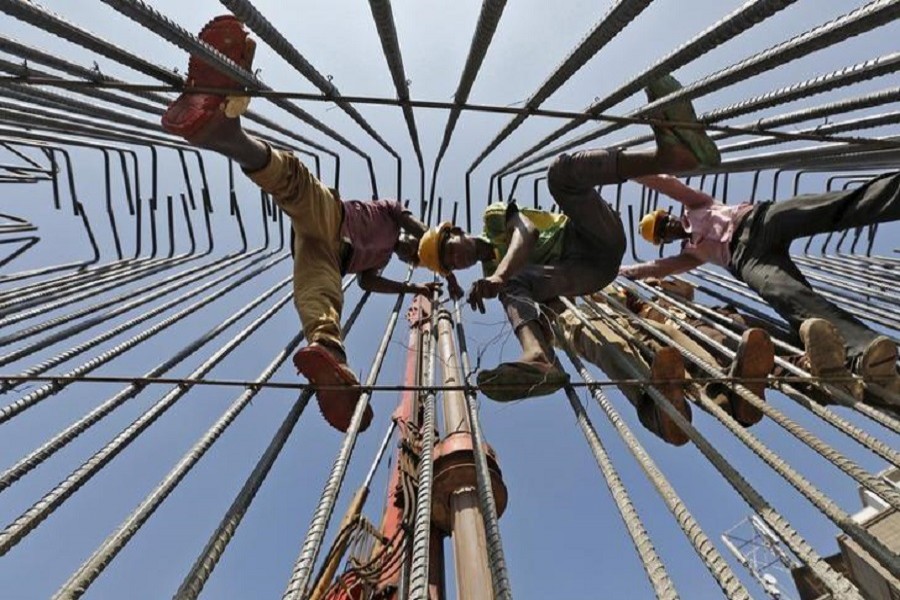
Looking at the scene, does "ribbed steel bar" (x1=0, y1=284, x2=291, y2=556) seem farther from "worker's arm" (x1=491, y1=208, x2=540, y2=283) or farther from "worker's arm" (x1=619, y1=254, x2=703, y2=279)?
"worker's arm" (x1=619, y1=254, x2=703, y2=279)

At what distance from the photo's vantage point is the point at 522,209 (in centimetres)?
351

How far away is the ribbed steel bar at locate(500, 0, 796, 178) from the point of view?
116 centimetres

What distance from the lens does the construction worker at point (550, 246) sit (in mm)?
2297

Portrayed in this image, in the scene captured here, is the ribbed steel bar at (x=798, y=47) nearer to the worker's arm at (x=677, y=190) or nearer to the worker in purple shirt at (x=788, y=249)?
the worker in purple shirt at (x=788, y=249)

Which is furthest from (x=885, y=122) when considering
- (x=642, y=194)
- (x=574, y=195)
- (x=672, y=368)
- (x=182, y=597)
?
(x=642, y=194)

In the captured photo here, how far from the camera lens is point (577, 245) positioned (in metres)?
3.41

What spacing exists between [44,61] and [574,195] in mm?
2148

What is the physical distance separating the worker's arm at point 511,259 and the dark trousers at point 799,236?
1154 millimetres

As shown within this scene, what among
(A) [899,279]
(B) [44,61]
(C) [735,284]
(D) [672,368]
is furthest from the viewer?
(C) [735,284]

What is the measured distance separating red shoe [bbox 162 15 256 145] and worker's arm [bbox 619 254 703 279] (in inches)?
112

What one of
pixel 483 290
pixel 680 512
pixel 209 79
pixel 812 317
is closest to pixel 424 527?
pixel 680 512

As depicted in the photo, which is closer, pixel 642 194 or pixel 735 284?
pixel 735 284

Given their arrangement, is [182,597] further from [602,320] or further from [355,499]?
[602,320]

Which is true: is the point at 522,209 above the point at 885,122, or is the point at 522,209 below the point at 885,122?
above
